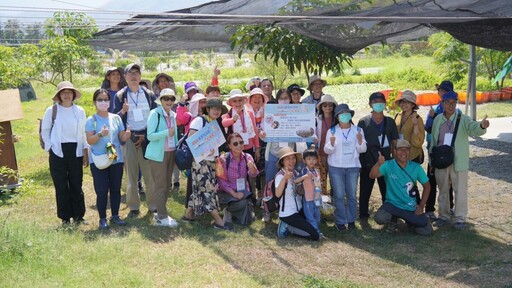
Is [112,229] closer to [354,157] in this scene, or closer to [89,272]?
Answer: [89,272]

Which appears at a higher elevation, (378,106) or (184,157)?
(378,106)

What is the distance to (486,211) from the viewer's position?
7.66m

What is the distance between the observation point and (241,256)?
19.5ft

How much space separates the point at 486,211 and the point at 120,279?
4.91 m

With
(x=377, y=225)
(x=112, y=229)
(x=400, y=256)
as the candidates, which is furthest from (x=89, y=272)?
(x=377, y=225)

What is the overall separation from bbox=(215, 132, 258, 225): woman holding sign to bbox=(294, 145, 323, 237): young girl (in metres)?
0.71

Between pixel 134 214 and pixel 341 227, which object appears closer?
pixel 341 227

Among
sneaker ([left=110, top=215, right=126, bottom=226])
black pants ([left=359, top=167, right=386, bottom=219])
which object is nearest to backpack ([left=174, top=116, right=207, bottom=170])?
sneaker ([left=110, top=215, right=126, bottom=226])

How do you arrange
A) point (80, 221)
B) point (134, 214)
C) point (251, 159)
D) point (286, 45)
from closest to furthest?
point (80, 221), point (251, 159), point (134, 214), point (286, 45)

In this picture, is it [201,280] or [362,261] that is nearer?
[201,280]

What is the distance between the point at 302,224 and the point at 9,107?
467 cm

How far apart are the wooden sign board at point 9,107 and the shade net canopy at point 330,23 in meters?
1.50

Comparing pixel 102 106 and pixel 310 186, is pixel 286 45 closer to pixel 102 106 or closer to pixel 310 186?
pixel 310 186

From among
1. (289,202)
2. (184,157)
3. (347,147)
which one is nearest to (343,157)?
(347,147)
